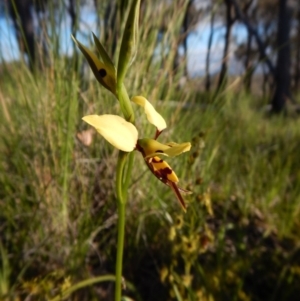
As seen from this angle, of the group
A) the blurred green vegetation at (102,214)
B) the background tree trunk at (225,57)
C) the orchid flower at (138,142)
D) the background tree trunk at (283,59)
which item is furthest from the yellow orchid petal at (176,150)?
the background tree trunk at (283,59)

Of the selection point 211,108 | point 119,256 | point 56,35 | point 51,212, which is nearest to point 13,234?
point 51,212

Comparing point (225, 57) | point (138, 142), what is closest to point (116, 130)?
point (138, 142)

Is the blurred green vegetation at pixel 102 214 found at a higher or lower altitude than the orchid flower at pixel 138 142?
lower

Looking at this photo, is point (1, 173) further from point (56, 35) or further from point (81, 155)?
point (56, 35)

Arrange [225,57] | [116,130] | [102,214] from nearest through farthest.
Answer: [116,130] < [102,214] < [225,57]

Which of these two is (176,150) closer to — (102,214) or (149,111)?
(149,111)

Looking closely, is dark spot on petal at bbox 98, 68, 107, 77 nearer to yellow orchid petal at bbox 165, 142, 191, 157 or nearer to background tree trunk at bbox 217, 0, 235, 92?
yellow orchid petal at bbox 165, 142, 191, 157

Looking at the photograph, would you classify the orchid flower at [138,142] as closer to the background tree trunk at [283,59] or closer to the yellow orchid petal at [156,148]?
the yellow orchid petal at [156,148]
